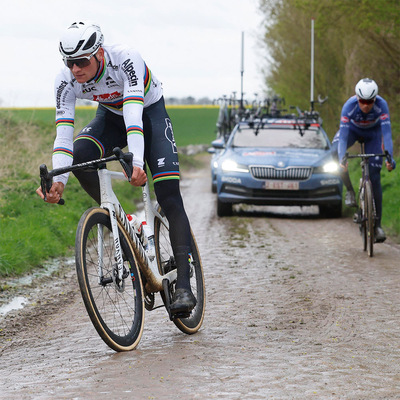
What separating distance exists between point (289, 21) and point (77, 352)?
27404 mm

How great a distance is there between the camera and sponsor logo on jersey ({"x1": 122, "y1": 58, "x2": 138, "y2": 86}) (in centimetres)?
536

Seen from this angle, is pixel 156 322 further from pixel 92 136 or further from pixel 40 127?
pixel 40 127

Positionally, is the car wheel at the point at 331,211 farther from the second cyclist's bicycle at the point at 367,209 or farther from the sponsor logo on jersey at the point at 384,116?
the sponsor logo on jersey at the point at 384,116

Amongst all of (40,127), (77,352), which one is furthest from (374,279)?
(40,127)

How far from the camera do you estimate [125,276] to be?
5.29 metres

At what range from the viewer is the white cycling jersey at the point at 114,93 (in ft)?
17.3

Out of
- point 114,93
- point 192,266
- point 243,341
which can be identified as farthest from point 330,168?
point 114,93

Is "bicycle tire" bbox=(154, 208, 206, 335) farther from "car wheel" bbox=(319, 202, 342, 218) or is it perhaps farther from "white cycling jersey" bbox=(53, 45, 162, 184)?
"car wheel" bbox=(319, 202, 342, 218)

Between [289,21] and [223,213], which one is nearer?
[223,213]

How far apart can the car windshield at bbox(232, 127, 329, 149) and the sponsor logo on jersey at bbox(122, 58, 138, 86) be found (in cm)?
1033

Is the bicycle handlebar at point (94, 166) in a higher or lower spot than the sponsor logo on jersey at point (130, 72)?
lower

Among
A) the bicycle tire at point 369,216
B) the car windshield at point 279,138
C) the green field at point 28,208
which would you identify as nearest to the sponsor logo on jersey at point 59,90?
the green field at point 28,208

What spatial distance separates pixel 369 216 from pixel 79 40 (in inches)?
227

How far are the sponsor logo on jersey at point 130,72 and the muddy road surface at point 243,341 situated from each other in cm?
168
